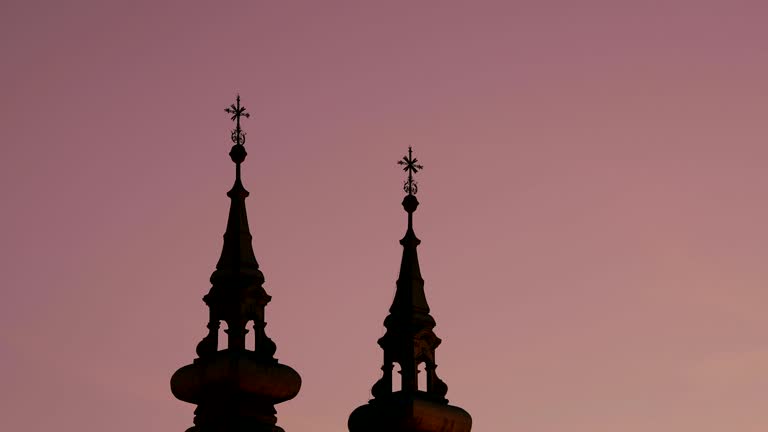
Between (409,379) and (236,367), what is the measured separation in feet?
16.3

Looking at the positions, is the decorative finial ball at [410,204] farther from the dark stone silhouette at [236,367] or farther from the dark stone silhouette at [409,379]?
the dark stone silhouette at [236,367]

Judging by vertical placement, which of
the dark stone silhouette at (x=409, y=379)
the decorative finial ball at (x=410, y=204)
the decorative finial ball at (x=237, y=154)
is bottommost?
the dark stone silhouette at (x=409, y=379)

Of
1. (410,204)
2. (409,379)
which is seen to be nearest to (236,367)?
(409,379)

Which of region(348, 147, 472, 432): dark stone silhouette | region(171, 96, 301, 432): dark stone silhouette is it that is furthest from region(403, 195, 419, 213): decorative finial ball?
region(171, 96, 301, 432): dark stone silhouette

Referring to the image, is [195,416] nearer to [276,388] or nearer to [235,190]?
[276,388]

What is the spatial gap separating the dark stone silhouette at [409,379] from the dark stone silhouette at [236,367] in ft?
8.30

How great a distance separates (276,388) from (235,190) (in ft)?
23.9

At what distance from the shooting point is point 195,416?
6525 centimetres

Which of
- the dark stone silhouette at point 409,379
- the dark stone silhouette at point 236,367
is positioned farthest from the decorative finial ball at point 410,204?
the dark stone silhouette at point 236,367

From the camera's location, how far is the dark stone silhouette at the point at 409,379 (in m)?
63.3

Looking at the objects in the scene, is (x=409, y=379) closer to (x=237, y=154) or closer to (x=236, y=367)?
(x=236, y=367)

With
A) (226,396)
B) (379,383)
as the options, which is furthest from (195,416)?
(379,383)

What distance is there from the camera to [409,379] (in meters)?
64.4

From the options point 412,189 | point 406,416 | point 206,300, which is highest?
point 412,189
